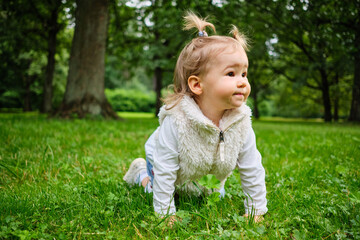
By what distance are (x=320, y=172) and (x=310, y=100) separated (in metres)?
29.7

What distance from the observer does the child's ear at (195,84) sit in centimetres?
209

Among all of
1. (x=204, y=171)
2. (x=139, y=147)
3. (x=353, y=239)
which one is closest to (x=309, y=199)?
(x=353, y=239)

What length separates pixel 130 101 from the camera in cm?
3481

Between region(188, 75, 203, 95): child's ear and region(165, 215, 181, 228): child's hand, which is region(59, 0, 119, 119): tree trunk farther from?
region(165, 215, 181, 228): child's hand

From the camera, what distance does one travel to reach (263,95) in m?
26.7

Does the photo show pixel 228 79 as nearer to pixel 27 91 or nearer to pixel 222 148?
pixel 222 148

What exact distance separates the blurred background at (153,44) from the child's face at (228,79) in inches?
29.3

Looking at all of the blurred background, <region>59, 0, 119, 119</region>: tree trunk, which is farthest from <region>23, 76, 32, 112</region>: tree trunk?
<region>59, 0, 119, 119</region>: tree trunk

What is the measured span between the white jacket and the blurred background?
3.09 feet

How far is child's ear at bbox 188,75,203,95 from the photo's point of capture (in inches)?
82.3

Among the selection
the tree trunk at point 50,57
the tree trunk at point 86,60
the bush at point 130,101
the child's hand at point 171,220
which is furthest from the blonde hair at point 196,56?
the bush at point 130,101

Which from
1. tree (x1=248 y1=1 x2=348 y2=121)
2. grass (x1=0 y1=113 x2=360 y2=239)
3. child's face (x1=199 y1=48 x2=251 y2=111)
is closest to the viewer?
grass (x1=0 y1=113 x2=360 y2=239)

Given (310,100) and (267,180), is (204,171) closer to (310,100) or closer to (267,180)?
(267,180)

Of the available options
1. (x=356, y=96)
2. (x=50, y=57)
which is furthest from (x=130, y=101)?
(x=356, y=96)
